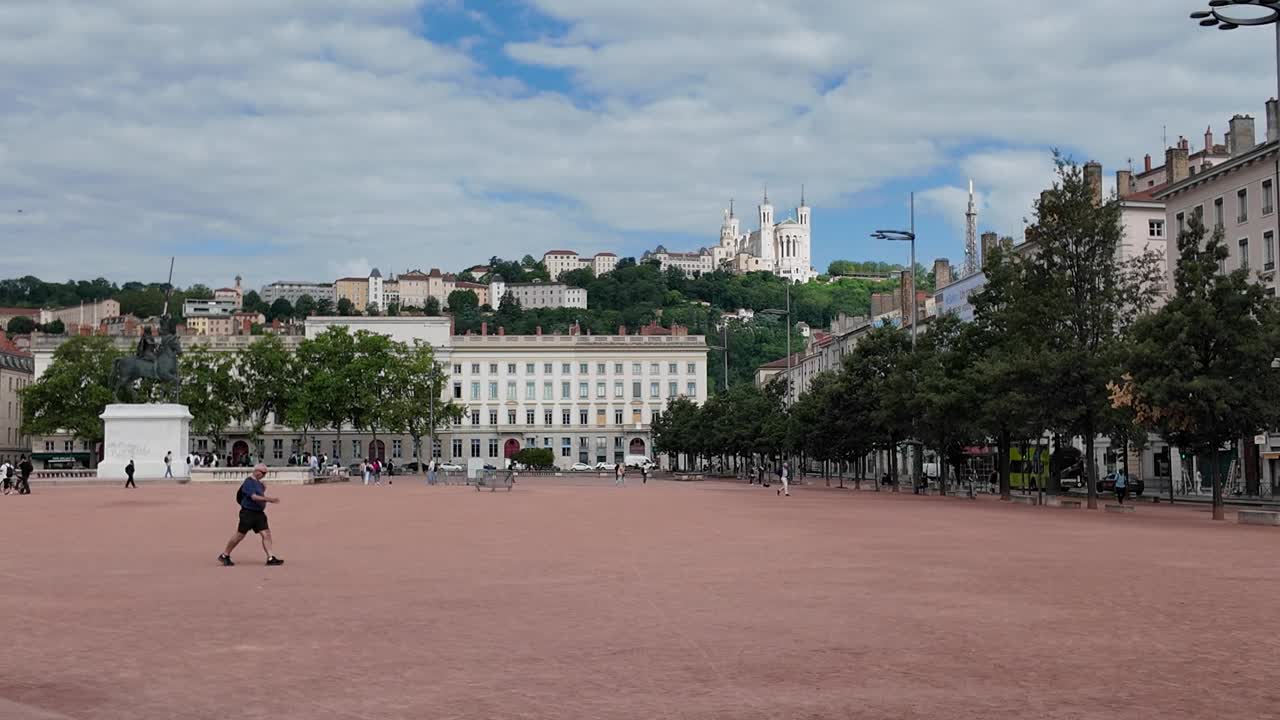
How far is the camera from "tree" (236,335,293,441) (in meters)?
123

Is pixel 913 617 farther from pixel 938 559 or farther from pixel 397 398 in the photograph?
pixel 397 398

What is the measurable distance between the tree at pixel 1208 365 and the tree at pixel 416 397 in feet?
285

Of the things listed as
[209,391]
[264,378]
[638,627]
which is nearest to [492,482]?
[638,627]

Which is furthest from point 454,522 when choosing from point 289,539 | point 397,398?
point 397,398

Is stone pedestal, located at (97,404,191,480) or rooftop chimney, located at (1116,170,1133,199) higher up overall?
rooftop chimney, located at (1116,170,1133,199)

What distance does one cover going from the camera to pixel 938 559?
2261 centimetres

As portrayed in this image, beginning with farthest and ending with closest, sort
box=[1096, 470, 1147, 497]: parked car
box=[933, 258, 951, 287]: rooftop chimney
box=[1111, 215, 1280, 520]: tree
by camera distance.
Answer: box=[933, 258, 951, 287]: rooftop chimney
box=[1096, 470, 1147, 497]: parked car
box=[1111, 215, 1280, 520]: tree

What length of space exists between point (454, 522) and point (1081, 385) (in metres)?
22.8

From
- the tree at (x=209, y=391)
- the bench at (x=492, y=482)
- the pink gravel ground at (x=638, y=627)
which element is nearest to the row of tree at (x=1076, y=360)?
the pink gravel ground at (x=638, y=627)

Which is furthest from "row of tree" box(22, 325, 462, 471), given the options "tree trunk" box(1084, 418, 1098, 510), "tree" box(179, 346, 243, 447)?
"tree trunk" box(1084, 418, 1098, 510)

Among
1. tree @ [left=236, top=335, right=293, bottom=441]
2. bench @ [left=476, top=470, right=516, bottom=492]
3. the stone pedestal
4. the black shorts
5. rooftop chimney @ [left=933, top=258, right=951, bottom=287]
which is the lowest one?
bench @ [left=476, top=470, right=516, bottom=492]

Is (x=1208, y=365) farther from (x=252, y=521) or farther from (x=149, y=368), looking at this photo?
(x=149, y=368)

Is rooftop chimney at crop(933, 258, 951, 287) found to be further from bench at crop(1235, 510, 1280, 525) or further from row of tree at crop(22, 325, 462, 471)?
bench at crop(1235, 510, 1280, 525)

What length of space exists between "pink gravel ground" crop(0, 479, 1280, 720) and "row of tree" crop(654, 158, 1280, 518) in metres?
11.0
